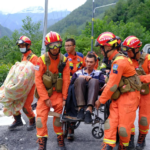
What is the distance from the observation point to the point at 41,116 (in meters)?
3.57

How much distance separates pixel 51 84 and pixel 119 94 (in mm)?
1270

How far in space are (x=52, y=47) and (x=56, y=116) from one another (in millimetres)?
1243

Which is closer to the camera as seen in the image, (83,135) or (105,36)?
(105,36)

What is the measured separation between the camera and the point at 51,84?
3752 mm

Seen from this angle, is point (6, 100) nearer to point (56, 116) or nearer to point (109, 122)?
point (56, 116)

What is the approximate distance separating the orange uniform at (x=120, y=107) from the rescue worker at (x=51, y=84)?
94cm

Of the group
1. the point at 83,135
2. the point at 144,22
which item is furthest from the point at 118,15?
the point at 83,135

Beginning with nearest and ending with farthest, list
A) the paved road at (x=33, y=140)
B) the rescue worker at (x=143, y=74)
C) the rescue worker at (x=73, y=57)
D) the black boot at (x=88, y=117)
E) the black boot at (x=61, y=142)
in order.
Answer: the black boot at (x=88, y=117) → the rescue worker at (x=143, y=74) → the black boot at (x=61, y=142) → the paved road at (x=33, y=140) → the rescue worker at (x=73, y=57)

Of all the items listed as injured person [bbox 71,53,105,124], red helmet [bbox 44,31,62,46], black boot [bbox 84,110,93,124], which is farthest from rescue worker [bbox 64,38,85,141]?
black boot [bbox 84,110,93,124]

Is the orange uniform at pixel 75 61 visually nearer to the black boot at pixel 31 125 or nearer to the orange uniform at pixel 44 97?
the orange uniform at pixel 44 97

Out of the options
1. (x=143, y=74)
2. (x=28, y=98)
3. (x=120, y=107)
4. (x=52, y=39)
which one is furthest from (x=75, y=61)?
(x=120, y=107)

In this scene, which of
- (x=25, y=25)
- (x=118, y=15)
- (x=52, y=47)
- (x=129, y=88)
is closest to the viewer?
(x=129, y=88)

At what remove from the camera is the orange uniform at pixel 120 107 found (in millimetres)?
3084

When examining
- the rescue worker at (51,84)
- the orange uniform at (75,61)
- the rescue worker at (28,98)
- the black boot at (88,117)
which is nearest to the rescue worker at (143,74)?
the black boot at (88,117)
